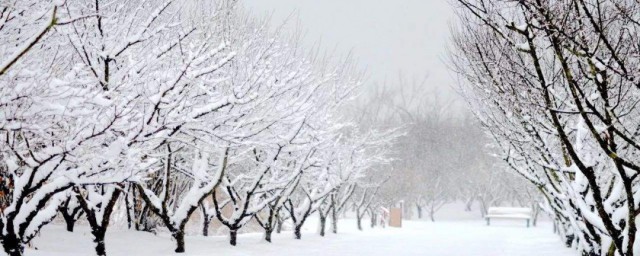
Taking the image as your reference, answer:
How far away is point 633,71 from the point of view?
5.10 metres

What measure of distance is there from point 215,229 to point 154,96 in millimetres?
14301

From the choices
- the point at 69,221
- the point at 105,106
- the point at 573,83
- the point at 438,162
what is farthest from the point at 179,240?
the point at 438,162

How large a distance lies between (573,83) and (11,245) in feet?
20.3

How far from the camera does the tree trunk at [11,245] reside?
6746 millimetres

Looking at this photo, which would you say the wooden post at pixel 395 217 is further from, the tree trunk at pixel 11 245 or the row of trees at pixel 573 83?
the tree trunk at pixel 11 245

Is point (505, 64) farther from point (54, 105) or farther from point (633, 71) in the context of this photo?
point (54, 105)

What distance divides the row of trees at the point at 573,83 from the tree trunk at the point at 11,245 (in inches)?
218

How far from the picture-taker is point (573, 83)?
564 centimetres

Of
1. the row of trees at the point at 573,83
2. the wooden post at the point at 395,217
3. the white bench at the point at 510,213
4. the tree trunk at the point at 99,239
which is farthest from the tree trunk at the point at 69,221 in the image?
the white bench at the point at 510,213

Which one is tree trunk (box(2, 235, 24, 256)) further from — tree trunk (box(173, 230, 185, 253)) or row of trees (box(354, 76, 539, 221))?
row of trees (box(354, 76, 539, 221))

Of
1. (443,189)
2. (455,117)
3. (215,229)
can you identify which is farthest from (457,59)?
(455,117)

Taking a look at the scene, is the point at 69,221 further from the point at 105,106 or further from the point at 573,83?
the point at 573,83

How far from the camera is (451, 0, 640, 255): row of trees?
548 centimetres

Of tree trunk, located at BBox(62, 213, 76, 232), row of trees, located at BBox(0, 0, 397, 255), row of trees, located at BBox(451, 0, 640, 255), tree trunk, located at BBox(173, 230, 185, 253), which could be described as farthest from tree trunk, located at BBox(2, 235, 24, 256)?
row of trees, located at BBox(451, 0, 640, 255)
